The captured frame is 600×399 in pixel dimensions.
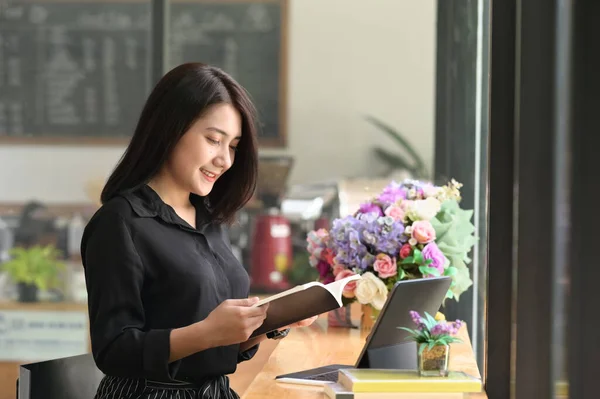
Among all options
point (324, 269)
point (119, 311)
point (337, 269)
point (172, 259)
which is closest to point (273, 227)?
point (324, 269)

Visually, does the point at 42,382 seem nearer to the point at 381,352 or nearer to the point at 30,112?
A: the point at 381,352

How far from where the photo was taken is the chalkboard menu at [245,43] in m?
4.27

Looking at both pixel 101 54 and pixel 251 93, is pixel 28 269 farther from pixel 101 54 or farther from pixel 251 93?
pixel 251 93

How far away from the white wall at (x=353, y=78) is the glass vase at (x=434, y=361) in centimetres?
261

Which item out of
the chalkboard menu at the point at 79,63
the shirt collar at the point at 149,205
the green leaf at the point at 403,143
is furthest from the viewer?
the chalkboard menu at the point at 79,63

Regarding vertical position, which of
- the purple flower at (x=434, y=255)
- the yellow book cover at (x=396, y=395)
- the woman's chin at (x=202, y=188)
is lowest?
the yellow book cover at (x=396, y=395)

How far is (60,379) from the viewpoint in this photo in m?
1.85

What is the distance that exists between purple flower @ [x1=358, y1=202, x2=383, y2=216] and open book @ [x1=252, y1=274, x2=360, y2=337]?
0.75 metres

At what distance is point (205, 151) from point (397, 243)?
0.65 metres

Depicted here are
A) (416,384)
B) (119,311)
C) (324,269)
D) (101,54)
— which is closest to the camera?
(416,384)

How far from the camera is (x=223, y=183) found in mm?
2102

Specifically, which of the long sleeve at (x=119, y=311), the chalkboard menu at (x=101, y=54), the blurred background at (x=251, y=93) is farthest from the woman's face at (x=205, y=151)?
the chalkboard menu at (x=101, y=54)

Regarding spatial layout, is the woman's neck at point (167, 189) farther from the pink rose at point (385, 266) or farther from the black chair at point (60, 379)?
the pink rose at point (385, 266)

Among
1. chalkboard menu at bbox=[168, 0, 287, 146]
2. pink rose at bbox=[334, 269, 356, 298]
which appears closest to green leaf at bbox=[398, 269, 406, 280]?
pink rose at bbox=[334, 269, 356, 298]
